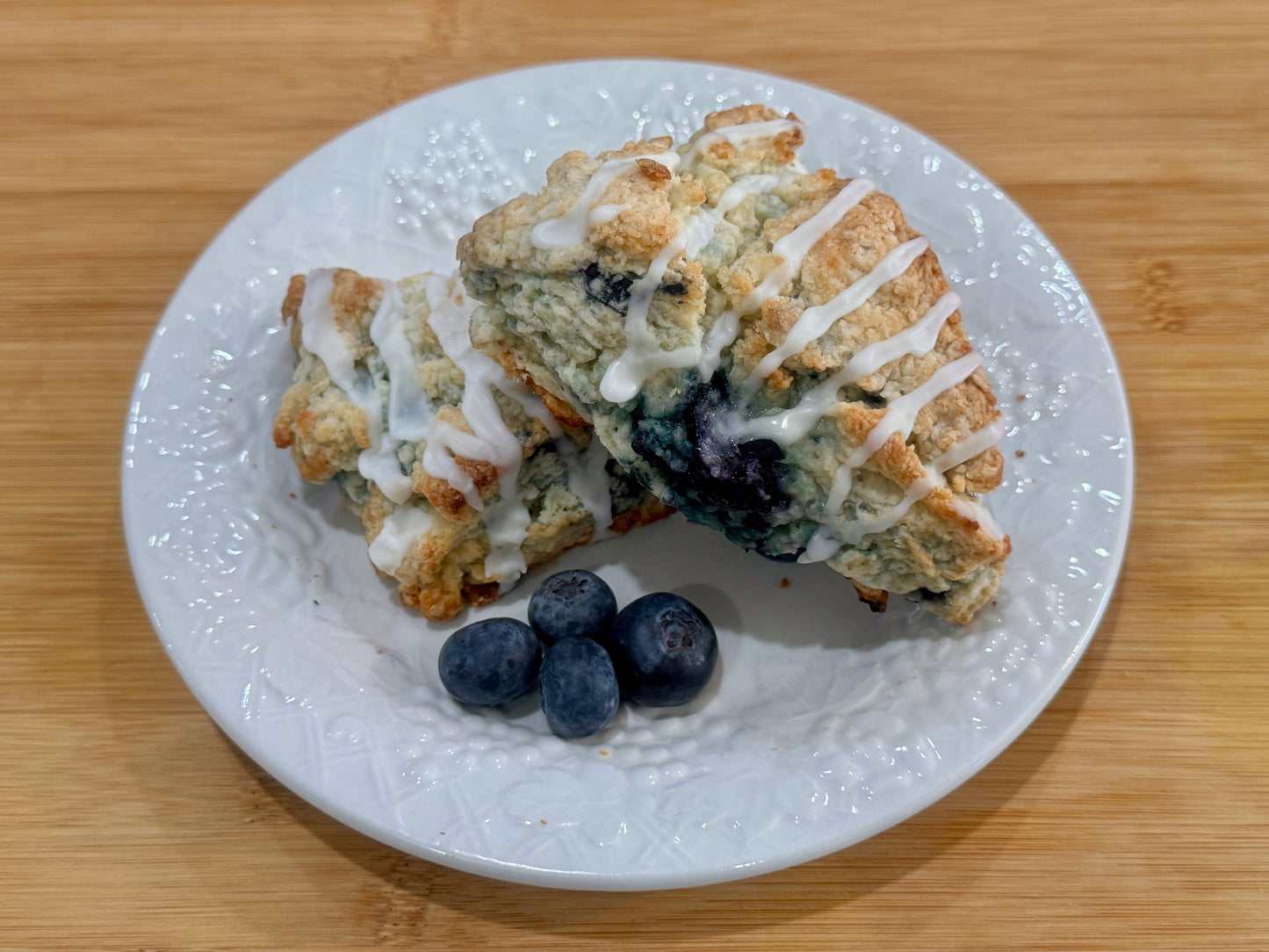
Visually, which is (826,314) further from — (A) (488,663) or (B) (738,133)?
(A) (488,663)

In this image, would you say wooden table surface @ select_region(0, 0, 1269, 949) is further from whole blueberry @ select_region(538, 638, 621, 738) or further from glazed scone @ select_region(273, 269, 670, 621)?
glazed scone @ select_region(273, 269, 670, 621)

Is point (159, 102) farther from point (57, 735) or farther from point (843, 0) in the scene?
point (843, 0)

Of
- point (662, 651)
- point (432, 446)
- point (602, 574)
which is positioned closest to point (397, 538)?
point (432, 446)

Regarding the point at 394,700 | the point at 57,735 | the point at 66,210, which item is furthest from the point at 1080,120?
the point at 57,735

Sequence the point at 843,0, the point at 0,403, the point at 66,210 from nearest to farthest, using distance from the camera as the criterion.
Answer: the point at 0,403
the point at 66,210
the point at 843,0

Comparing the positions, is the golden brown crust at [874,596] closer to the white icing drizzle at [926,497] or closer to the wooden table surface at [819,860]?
the white icing drizzle at [926,497]

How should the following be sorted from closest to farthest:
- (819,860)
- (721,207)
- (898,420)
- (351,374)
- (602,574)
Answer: (898,420), (721,207), (819,860), (351,374), (602,574)

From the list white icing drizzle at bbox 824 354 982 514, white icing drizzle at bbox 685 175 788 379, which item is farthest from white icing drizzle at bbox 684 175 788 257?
white icing drizzle at bbox 824 354 982 514
